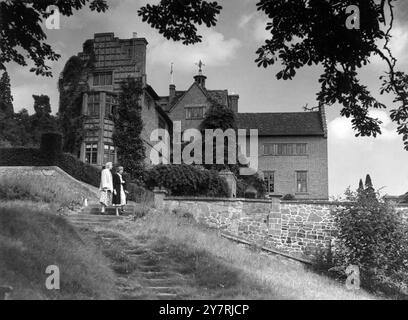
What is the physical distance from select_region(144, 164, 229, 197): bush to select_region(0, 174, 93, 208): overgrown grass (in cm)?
740

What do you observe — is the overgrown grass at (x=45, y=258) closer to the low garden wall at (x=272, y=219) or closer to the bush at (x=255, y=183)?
the low garden wall at (x=272, y=219)

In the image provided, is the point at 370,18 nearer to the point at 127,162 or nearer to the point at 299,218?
the point at 299,218

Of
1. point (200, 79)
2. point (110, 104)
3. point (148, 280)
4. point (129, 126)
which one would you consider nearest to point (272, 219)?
point (129, 126)

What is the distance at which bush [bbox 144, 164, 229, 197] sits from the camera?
2862 cm

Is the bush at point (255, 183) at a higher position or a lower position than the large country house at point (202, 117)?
lower

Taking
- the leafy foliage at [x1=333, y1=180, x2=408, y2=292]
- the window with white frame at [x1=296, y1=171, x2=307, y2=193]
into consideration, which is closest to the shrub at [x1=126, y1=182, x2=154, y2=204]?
the leafy foliage at [x1=333, y1=180, x2=408, y2=292]

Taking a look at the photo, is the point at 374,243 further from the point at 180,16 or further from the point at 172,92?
the point at 172,92

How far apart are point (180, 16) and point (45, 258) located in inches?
192

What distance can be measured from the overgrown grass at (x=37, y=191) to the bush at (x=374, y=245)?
9820 millimetres

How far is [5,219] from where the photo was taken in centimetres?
1196

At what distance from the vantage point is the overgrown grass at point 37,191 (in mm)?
18875

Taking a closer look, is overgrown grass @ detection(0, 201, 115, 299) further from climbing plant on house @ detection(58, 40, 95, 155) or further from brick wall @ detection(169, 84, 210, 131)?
brick wall @ detection(169, 84, 210, 131)

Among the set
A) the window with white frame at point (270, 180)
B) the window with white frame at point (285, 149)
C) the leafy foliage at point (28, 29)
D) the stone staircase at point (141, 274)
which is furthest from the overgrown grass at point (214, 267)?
the window with white frame at point (285, 149)

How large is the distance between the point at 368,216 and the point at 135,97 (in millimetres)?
15286
